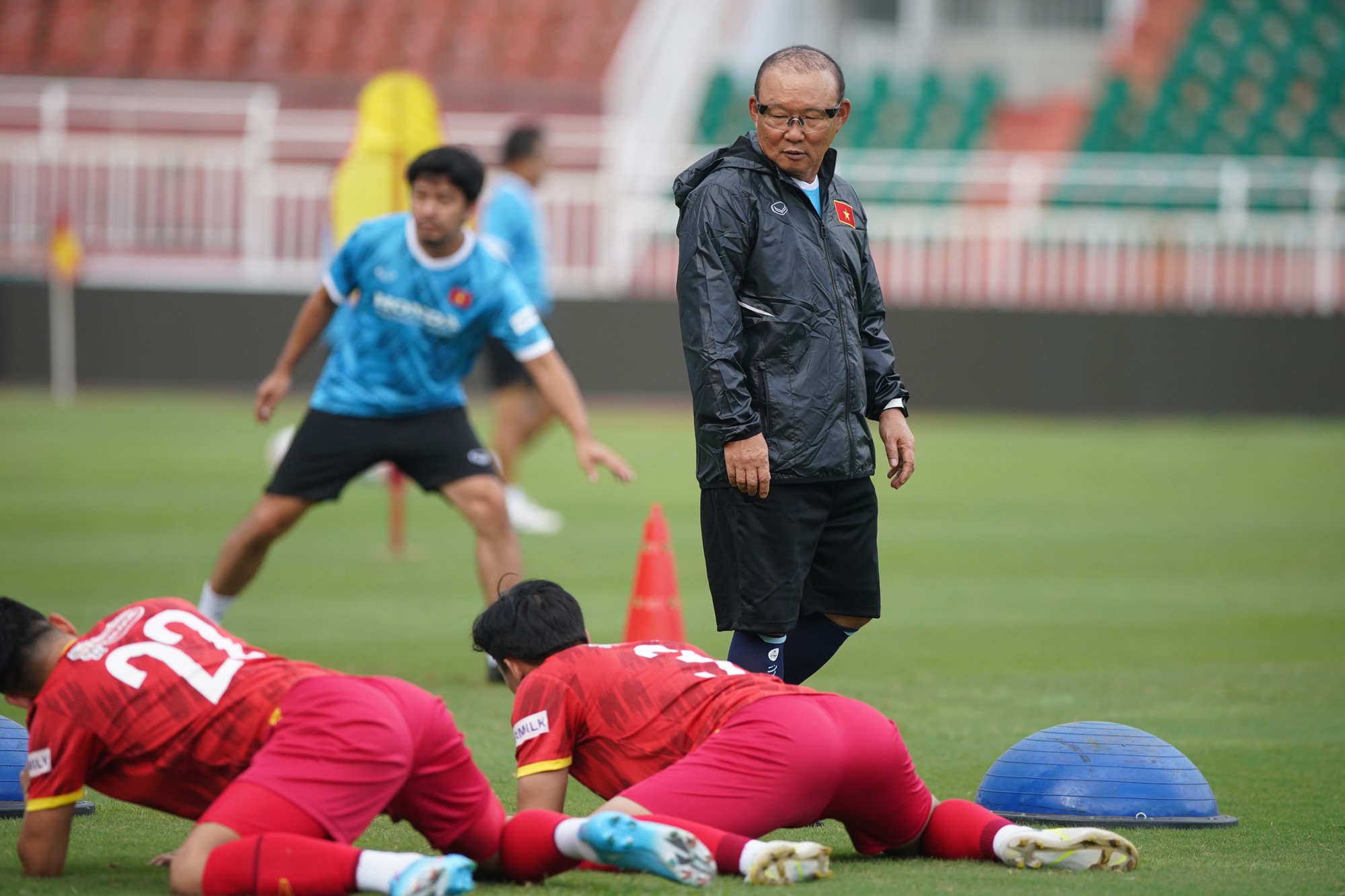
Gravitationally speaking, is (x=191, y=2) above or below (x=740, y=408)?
above

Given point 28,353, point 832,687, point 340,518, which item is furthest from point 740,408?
point 28,353

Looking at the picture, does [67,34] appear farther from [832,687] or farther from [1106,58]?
[832,687]

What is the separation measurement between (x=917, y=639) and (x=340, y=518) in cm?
577

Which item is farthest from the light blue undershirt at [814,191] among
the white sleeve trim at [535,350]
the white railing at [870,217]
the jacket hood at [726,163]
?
the white railing at [870,217]

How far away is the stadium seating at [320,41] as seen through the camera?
27.6 metres

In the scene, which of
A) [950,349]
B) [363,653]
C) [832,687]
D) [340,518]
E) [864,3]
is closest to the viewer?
[832,687]

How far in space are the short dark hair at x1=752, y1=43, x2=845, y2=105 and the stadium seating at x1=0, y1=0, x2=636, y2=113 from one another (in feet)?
73.2

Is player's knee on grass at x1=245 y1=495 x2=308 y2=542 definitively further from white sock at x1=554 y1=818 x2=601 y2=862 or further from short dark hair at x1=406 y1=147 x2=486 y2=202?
white sock at x1=554 y1=818 x2=601 y2=862

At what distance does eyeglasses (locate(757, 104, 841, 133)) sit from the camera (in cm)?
517

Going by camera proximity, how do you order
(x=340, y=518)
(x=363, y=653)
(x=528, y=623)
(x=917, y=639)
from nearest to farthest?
1. (x=528, y=623)
2. (x=363, y=653)
3. (x=917, y=639)
4. (x=340, y=518)

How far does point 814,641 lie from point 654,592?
5.97 feet

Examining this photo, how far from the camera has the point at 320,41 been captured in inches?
1114

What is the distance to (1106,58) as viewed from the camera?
28344 mm

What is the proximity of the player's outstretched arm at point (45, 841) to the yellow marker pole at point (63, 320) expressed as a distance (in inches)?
720
